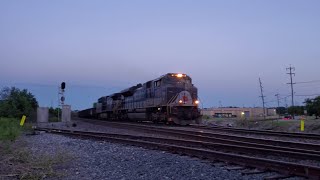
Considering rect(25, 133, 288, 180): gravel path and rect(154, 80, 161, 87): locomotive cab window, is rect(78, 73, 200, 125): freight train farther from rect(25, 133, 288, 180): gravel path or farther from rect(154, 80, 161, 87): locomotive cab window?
rect(25, 133, 288, 180): gravel path

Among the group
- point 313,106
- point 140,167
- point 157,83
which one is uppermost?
point 157,83

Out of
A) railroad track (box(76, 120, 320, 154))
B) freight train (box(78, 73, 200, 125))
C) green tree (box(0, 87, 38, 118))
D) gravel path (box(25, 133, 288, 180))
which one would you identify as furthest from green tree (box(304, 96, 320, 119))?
gravel path (box(25, 133, 288, 180))

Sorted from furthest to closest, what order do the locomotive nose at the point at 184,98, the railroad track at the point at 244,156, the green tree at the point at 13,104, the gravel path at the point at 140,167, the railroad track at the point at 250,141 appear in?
the green tree at the point at 13,104 → the locomotive nose at the point at 184,98 → the railroad track at the point at 250,141 → the gravel path at the point at 140,167 → the railroad track at the point at 244,156

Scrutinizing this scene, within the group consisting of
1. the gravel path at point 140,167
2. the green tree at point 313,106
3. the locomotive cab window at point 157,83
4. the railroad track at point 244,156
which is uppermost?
the locomotive cab window at point 157,83

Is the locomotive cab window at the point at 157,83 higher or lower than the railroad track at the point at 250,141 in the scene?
higher

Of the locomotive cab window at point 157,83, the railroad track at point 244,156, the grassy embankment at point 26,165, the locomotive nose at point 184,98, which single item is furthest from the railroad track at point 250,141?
the locomotive cab window at point 157,83

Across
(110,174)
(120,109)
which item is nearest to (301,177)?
(110,174)

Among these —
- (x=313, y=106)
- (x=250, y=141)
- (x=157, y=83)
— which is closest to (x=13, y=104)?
(x=157, y=83)

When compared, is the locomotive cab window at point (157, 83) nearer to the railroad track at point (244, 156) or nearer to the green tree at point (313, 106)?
the railroad track at point (244, 156)

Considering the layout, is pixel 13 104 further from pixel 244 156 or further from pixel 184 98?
pixel 244 156

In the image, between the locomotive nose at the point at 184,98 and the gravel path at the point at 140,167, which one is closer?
the gravel path at the point at 140,167

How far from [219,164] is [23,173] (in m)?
4.31

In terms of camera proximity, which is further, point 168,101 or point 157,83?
point 157,83

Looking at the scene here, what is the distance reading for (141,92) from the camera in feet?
109
